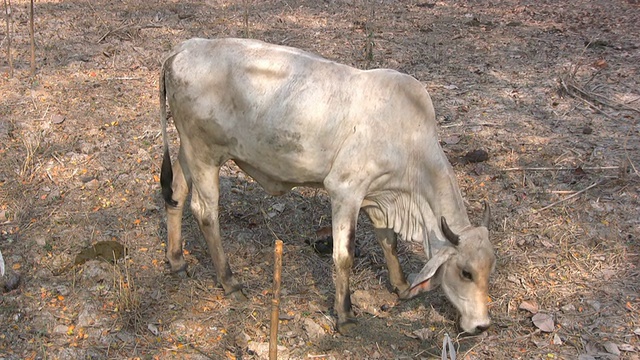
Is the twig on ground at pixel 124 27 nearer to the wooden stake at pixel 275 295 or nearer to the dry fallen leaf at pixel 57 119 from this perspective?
the dry fallen leaf at pixel 57 119

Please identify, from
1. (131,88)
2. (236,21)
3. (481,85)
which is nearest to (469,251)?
(481,85)

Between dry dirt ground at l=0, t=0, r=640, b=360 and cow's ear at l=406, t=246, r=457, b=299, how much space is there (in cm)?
38

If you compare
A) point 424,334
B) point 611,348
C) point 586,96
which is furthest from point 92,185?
point 586,96

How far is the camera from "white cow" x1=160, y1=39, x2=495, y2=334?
346 cm

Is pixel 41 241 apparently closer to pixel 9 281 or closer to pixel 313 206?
pixel 9 281

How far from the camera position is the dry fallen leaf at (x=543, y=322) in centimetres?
364

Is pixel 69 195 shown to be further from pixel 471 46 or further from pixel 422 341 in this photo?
pixel 471 46

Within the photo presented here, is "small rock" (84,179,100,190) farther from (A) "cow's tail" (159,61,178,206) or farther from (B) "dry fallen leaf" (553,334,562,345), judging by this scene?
(B) "dry fallen leaf" (553,334,562,345)

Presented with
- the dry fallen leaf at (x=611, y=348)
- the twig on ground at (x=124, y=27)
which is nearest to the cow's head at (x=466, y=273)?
the dry fallen leaf at (x=611, y=348)

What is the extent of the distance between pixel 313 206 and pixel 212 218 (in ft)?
3.44

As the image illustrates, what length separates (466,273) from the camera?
3.38m

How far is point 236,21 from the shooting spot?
8023 millimetres

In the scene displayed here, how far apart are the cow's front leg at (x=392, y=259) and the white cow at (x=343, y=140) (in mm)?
212

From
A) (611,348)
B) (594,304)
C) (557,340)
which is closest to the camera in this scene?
(611,348)
